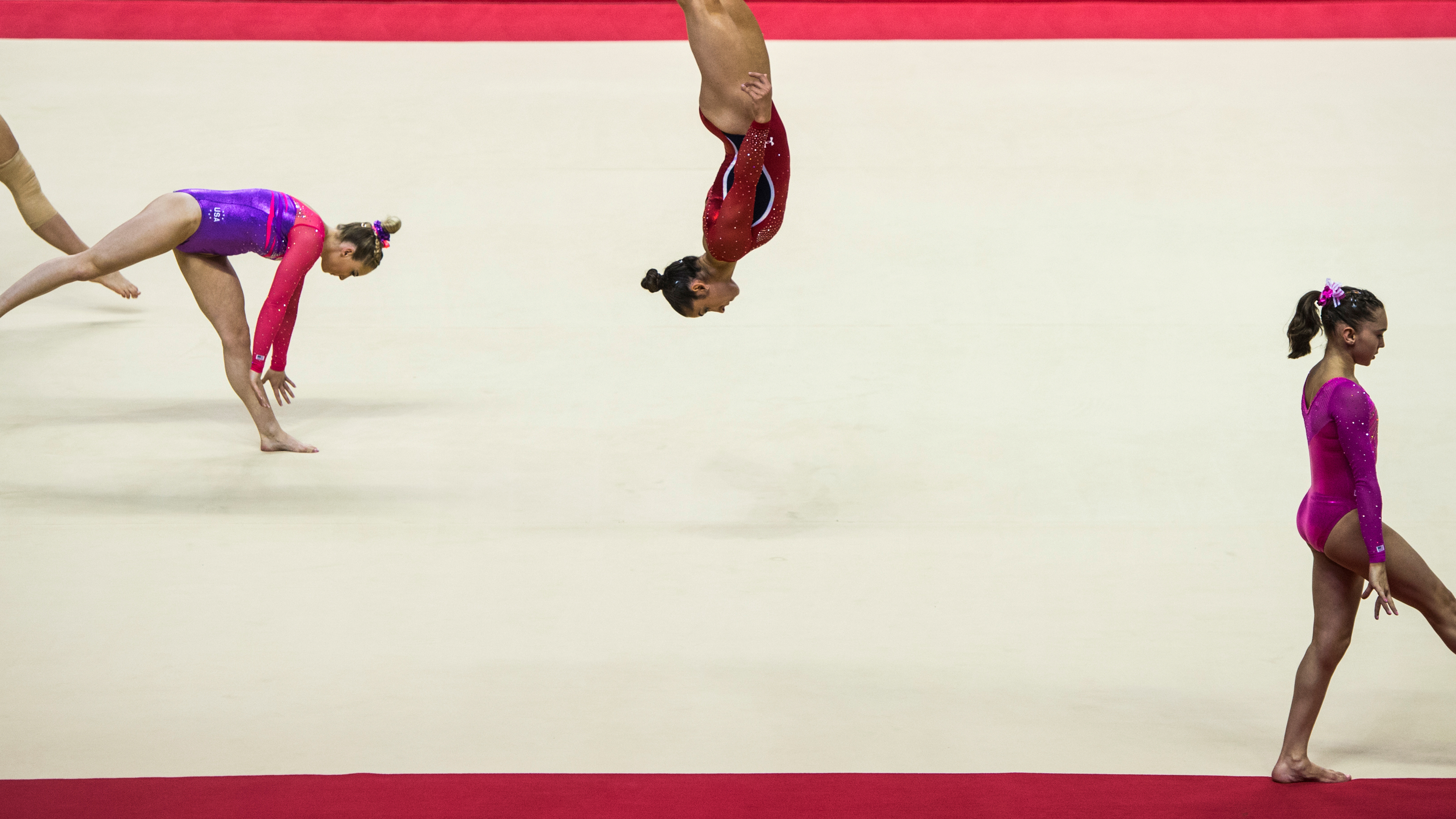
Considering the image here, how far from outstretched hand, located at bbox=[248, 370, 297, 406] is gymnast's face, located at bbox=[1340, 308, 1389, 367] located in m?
2.93

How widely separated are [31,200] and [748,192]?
2968 mm

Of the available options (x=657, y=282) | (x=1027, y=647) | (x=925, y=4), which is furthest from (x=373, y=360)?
(x=925, y=4)

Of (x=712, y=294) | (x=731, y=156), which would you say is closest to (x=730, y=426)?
(x=712, y=294)

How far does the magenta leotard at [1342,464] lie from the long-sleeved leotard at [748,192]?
4.97ft

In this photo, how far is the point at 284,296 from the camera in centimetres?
397

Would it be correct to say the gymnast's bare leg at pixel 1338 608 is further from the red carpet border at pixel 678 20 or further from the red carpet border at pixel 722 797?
the red carpet border at pixel 678 20

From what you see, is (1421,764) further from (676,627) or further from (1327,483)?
(676,627)

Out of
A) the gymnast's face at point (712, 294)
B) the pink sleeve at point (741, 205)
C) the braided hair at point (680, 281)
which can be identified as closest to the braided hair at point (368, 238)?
the braided hair at point (680, 281)

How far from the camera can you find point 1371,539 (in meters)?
→ 2.50

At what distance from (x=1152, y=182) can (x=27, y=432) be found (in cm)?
488

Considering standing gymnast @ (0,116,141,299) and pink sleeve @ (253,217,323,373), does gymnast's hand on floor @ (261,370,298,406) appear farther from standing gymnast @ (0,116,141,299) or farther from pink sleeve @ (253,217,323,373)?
standing gymnast @ (0,116,141,299)

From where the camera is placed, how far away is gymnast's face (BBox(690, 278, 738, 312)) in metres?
3.83

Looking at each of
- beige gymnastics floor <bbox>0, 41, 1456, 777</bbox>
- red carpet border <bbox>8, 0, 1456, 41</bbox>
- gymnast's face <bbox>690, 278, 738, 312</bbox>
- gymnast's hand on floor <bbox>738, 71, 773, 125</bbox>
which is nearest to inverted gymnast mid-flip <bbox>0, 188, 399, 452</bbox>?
beige gymnastics floor <bbox>0, 41, 1456, 777</bbox>

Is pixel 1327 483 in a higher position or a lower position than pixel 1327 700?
higher
